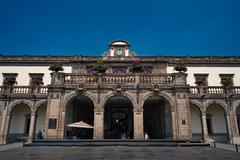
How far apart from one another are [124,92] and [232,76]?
19850 mm

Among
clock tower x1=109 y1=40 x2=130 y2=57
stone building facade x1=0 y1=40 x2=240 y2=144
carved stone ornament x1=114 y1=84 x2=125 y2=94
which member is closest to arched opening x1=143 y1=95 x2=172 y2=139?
stone building facade x1=0 y1=40 x2=240 y2=144

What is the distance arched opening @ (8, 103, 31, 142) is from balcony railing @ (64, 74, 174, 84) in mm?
11043

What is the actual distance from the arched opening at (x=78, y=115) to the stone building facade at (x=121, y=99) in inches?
3.6

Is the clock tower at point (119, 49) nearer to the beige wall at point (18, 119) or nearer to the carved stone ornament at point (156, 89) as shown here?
the carved stone ornament at point (156, 89)

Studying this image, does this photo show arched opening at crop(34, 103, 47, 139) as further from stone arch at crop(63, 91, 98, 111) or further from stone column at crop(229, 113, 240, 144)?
stone column at crop(229, 113, 240, 144)

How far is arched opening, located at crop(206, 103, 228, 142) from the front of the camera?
24.7 metres

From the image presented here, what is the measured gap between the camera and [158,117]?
21.9 meters

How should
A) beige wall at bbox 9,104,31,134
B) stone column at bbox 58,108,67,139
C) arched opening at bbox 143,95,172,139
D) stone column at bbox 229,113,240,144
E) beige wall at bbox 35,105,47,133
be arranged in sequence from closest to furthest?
stone column at bbox 58,108,67,139 → arched opening at bbox 143,95,172,139 → stone column at bbox 229,113,240,144 → beige wall at bbox 35,105,47,133 → beige wall at bbox 9,104,31,134

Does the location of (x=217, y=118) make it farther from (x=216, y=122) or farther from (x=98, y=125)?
(x=98, y=125)

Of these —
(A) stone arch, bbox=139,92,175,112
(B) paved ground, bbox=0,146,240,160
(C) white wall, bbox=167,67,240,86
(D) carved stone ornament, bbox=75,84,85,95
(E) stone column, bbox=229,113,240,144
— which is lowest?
(B) paved ground, bbox=0,146,240,160

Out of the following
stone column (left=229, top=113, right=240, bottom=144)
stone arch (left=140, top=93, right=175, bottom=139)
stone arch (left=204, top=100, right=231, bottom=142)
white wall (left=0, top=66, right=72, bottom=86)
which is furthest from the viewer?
white wall (left=0, top=66, right=72, bottom=86)

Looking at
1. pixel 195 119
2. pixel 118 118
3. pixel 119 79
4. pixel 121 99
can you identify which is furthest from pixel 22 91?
pixel 195 119

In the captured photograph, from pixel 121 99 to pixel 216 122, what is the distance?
13.6 meters

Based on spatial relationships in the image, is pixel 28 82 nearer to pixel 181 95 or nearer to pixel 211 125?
pixel 181 95
